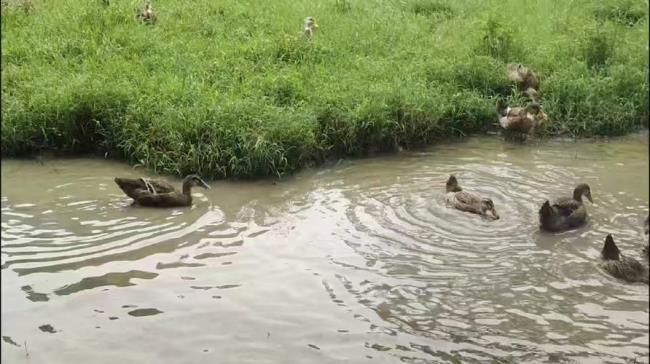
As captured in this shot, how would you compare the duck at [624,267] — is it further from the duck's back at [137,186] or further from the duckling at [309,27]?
the duckling at [309,27]

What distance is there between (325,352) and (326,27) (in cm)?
985

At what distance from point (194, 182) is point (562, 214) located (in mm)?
3925

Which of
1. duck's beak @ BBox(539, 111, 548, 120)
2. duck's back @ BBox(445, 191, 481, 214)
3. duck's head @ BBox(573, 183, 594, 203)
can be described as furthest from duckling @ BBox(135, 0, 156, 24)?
duck's head @ BBox(573, 183, 594, 203)

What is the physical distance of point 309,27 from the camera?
13.1 metres

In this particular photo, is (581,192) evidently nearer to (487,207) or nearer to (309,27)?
(487,207)

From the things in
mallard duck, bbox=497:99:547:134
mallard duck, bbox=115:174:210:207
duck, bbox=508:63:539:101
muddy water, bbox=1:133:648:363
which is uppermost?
duck, bbox=508:63:539:101

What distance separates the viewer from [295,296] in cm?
577

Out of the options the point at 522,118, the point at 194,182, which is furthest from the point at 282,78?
the point at 522,118

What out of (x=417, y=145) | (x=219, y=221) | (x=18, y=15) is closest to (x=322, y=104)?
(x=417, y=145)

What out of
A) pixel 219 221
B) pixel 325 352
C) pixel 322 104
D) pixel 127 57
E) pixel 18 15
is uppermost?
pixel 18 15

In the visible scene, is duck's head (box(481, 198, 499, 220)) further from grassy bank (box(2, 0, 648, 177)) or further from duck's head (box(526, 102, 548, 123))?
→ duck's head (box(526, 102, 548, 123))

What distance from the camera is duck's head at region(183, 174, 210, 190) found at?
7.86 metres

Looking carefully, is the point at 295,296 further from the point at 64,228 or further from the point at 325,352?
the point at 64,228

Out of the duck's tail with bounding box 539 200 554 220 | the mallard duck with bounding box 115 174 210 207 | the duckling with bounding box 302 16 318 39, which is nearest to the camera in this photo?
the duck's tail with bounding box 539 200 554 220
